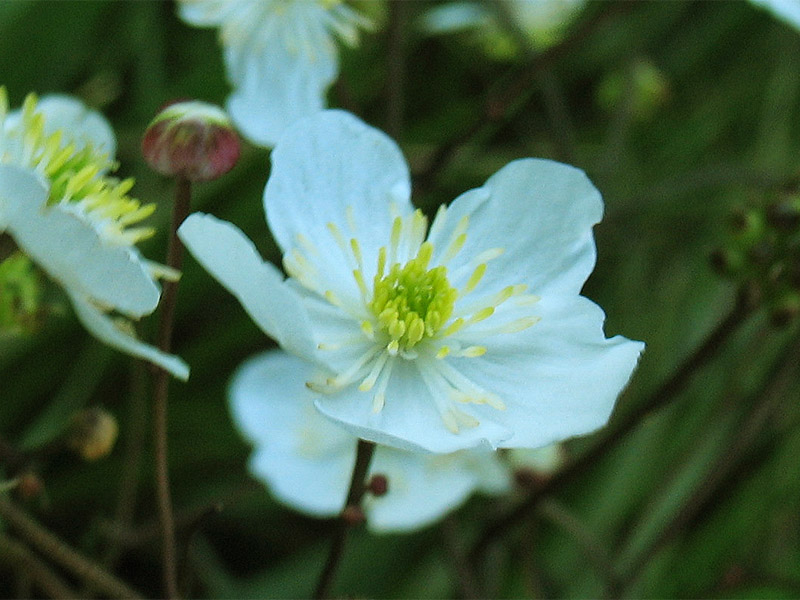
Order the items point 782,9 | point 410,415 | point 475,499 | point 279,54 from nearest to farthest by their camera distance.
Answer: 1. point 410,415
2. point 782,9
3. point 279,54
4. point 475,499

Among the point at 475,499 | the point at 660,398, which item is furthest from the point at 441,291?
the point at 475,499

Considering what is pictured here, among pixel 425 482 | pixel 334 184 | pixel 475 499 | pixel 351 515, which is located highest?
pixel 334 184

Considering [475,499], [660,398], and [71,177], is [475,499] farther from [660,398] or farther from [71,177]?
[71,177]

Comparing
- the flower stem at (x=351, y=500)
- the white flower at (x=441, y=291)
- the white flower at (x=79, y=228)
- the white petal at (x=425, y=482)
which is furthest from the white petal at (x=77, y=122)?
the white petal at (x=425, y=482)

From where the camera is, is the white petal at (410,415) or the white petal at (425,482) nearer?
the white petal at (410,415)

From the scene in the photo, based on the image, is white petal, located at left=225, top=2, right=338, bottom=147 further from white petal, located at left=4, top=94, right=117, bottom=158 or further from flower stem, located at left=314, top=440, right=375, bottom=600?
flower stem, located at left=314, top=440, right=375, bottom=600

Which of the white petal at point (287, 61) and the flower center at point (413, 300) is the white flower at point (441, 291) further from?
the white petal at point (287, 61)
